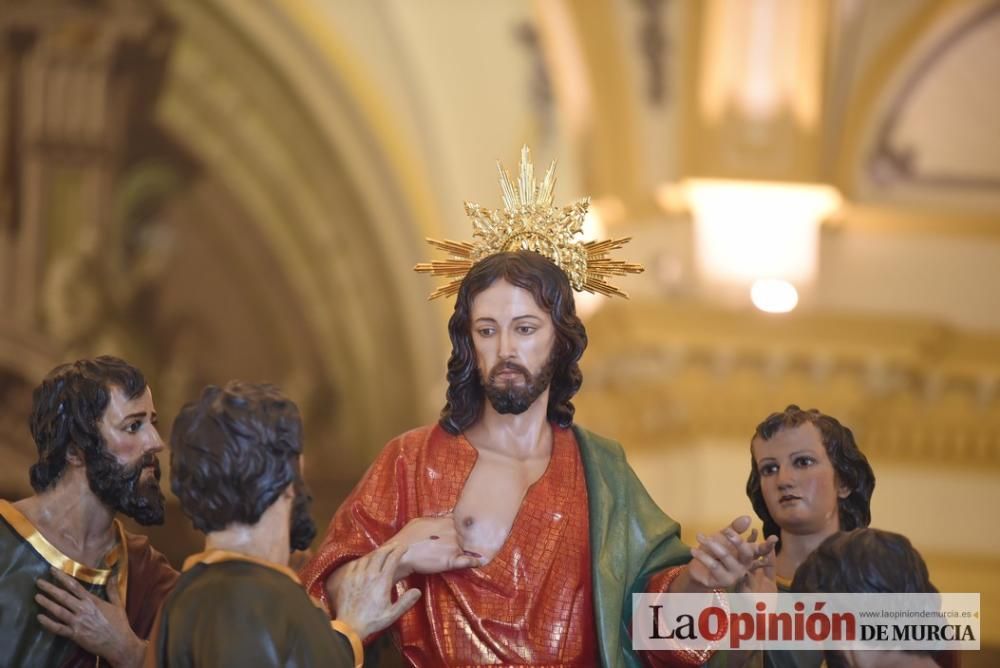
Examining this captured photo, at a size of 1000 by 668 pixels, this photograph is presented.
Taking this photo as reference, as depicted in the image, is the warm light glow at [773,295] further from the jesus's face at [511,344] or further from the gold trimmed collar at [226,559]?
the gold trimmed collar at [226,559]

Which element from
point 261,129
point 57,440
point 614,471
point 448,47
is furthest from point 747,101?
point 57,440

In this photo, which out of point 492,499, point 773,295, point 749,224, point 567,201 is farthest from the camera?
point 567,201

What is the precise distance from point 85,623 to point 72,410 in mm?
469

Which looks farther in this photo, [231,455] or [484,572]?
[484,572]

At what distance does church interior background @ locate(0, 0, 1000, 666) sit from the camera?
360 inches

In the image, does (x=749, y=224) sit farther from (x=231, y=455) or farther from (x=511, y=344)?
(x=231, y=455)

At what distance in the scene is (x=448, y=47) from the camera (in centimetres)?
1205

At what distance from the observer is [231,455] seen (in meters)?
3.58

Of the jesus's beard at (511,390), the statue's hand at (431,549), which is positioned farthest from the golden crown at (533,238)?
the statue's hand at (431,549)

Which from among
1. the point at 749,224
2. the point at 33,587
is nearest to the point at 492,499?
the point at 33,587

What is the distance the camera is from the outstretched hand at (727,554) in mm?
3908

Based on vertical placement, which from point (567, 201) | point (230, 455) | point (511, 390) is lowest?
point (230, 455)

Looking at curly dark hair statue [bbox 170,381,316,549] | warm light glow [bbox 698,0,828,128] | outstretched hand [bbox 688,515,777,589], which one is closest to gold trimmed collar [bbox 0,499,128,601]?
curly dark hair statue [bbox 170,381,316,549]

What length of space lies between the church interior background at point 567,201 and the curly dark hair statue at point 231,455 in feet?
17.6
